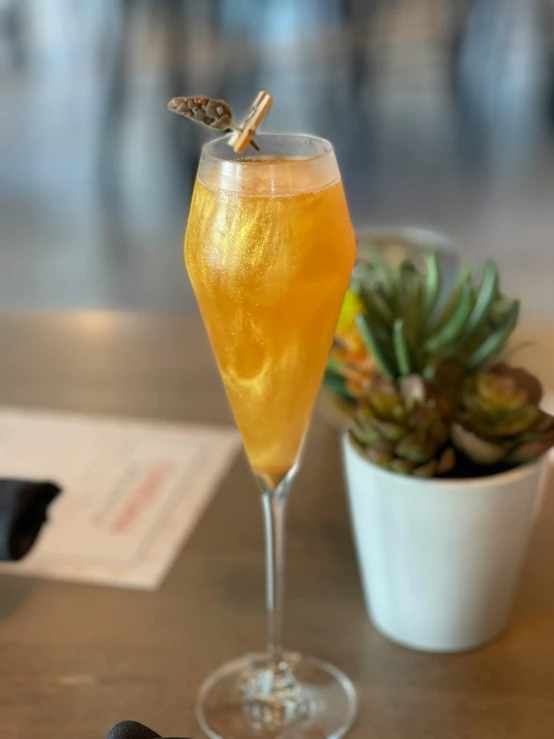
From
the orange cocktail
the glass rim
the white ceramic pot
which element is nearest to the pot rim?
the white ceramic pot

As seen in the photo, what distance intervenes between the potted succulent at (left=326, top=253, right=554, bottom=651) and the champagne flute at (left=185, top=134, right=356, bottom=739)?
0.06 metres

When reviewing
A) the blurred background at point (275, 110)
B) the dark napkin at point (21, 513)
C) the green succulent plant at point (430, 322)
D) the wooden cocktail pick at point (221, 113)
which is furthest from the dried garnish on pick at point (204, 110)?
the blurred background at point (275, 110)

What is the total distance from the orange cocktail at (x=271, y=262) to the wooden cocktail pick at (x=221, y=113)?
0.05 feet

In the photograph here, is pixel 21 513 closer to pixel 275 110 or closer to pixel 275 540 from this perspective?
pixel 275 540

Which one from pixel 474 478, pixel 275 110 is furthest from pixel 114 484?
pixel 275 110

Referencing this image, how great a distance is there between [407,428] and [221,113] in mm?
235

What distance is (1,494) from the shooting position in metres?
0.69

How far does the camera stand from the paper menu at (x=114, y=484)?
73 cm

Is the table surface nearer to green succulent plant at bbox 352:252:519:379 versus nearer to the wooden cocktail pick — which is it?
green succulent plant at bbox 352:252:519:379

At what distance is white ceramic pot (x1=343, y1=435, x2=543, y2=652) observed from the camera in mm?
602

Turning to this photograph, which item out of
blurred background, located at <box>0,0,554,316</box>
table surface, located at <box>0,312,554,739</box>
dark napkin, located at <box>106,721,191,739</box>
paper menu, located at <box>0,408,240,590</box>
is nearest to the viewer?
dark napkin, located at <box>106,721,191,739</box>

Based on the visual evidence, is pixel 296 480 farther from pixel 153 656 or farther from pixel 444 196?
pixel 444 196

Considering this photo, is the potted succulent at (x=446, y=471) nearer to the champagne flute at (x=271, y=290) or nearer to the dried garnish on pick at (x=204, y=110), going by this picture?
the champagne flute at (x=271, y=290)

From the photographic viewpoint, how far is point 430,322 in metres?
0.71
